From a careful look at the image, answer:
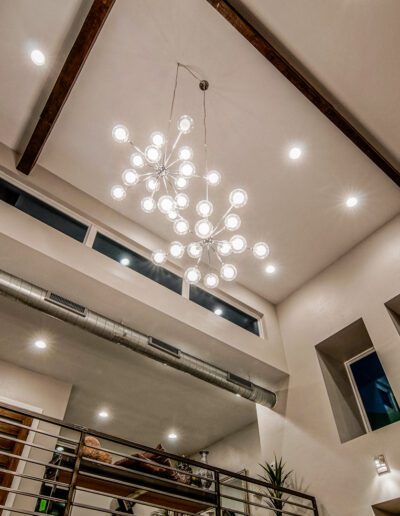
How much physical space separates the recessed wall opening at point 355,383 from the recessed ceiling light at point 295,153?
2.79 meters

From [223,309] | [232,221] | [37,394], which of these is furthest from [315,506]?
[37,394]

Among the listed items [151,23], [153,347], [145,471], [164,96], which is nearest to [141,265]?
[153,347]

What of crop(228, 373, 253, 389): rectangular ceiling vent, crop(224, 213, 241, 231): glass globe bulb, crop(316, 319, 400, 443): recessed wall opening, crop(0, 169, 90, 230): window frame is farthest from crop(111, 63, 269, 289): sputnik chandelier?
crop(316, 319, 400, 443): recessed wall opening

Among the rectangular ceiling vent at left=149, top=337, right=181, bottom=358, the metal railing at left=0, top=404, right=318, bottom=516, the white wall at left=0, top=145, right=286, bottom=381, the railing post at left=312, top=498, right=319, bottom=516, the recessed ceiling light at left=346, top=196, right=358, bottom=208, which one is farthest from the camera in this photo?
the recessed ceiling light at left=346, top=196, right=358, bottom=208

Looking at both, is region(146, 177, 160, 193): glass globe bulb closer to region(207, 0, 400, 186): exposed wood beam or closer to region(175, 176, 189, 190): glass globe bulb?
region(175, 176, 189, 190): glass globe bulb

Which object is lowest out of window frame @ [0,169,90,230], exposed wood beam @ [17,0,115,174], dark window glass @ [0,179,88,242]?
dark window glass @ [0,179,88,242]

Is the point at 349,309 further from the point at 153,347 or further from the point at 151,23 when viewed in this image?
the point at 151,23

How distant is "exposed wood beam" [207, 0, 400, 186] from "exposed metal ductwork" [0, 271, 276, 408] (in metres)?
3.89

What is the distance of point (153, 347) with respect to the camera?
547 centimetres

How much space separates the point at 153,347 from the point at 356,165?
161 inches

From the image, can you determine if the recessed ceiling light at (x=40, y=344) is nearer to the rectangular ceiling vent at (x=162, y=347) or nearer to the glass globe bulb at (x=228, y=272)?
the rectangular ceiling vent at (x=162, y=347)

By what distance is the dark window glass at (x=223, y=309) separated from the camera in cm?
665

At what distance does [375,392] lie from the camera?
20.0 ft

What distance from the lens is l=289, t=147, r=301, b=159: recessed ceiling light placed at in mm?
5680
